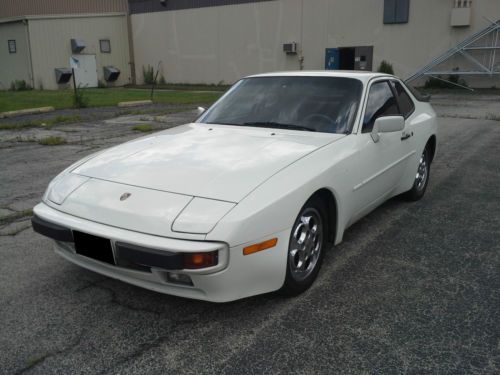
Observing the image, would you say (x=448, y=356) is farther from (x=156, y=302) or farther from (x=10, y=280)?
(x=10, y=280)

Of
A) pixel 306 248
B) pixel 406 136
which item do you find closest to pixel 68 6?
pixel 406 136

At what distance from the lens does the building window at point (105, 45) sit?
2888 centimetres

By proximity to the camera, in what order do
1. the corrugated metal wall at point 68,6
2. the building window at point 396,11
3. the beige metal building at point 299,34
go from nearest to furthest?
the beige metal building at point 299,34 < the building window at point 396,11 < the corrugated metal wall at point 68,6

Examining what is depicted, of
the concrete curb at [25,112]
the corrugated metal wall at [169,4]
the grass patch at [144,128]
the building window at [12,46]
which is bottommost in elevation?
the grass patch at [144,128]

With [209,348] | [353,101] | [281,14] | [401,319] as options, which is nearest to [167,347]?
[209,348]

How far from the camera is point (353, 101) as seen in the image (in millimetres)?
3934

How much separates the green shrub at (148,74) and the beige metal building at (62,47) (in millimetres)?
1058

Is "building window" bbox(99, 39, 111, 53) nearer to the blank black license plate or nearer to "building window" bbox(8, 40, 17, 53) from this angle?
"building window" bbox(8, 40, 17, 53)

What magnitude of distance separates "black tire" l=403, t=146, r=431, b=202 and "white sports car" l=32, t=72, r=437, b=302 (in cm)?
73

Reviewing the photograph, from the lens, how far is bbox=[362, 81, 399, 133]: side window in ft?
13.0

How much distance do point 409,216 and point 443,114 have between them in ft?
29.3

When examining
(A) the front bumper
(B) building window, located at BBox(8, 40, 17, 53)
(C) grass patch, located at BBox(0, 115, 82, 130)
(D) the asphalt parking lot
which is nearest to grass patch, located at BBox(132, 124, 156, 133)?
(C) grass patch, located at BBox(0, 115, 82, 130)

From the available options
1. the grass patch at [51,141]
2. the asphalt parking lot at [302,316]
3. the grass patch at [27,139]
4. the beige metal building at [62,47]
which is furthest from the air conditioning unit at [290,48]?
the asphalt parking lot at [302,316]

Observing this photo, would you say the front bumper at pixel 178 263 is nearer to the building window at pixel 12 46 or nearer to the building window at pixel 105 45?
the building window at pixel 12 46
